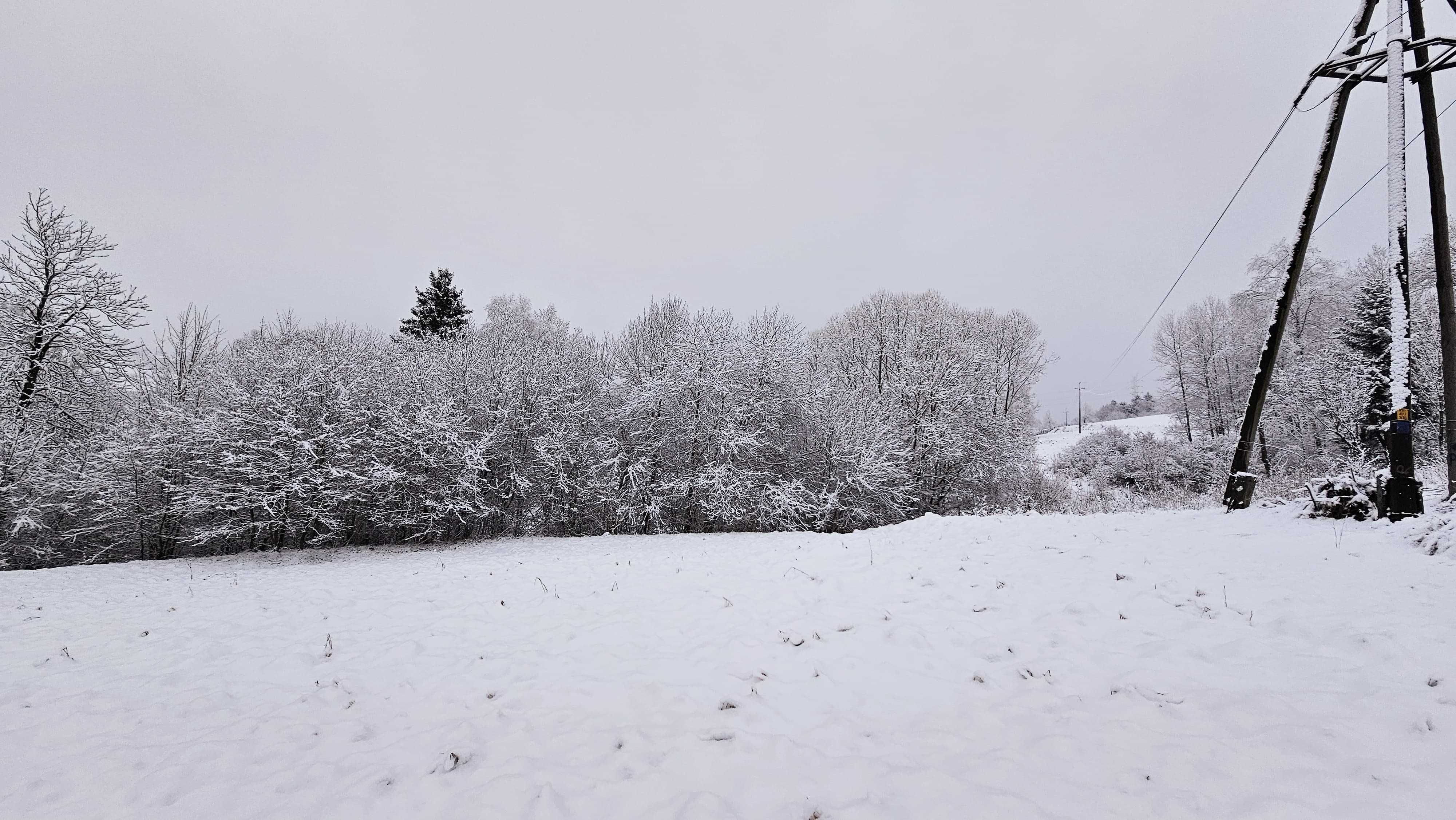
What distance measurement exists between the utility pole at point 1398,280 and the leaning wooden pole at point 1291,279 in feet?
2.45

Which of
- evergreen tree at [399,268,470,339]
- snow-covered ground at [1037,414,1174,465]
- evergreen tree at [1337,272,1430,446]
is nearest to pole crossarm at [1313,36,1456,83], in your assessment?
evergreen tree at [1337,272,1430,446]

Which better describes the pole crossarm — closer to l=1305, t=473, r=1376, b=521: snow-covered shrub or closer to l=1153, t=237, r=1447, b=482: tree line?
l=1153, t=237, r=1447, b=482: tree line

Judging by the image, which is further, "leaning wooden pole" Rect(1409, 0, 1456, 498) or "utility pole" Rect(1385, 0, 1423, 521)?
"leaning wooden pole" Rect(1409, 0, 1456, 498)

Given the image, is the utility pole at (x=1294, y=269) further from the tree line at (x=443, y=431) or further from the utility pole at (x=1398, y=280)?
the tree line at (x=443, y=431)

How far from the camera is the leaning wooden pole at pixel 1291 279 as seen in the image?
7.36m

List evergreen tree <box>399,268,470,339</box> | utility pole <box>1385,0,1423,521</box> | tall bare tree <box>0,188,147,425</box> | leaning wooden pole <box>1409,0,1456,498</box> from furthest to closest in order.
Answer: evergreen tree <box>399,268,470,339</box>
tall bare tree <box>0,188,147,425</box>
leaning wooden pole <box>1409,0,1456,498</box>
utility pole <box>1385,0,1423,521</box>

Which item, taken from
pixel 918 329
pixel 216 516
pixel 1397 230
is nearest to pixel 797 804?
pixel 1397 230

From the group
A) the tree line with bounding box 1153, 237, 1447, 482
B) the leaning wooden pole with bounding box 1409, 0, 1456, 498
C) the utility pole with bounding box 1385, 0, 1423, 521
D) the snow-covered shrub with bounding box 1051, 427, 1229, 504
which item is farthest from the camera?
the snow-covered shrub with bounding box 1051, 427, 1229, 504

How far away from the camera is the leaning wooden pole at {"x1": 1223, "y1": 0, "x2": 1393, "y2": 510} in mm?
7363

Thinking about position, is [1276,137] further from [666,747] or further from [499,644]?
[499,644]

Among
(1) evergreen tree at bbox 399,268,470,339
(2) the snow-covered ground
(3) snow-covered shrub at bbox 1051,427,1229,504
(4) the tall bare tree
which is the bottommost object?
(3) snow-covered shrub at bbox 1051,427,1229,504

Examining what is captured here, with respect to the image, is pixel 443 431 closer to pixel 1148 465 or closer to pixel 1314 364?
pixel 1314 364

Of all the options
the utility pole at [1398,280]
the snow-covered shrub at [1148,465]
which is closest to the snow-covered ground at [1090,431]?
the snow-covered shrub at [1148,465]

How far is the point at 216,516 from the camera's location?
13125 millimetres
